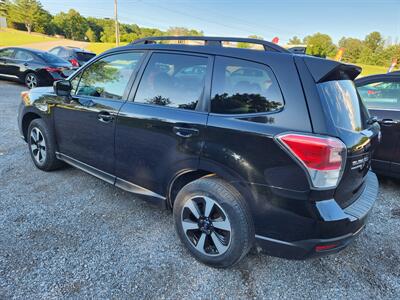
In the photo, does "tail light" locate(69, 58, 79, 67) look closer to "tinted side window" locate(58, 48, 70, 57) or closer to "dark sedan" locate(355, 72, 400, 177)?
"tinted side window" locate(58, 48, 70, 57)

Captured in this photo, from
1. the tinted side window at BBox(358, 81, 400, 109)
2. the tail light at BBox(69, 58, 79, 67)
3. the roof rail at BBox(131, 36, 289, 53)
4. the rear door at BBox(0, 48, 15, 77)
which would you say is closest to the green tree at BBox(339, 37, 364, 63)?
the tail light at BBox(69, 58, 79, 67)

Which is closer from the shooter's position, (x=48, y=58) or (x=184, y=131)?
(x=184, y=131)

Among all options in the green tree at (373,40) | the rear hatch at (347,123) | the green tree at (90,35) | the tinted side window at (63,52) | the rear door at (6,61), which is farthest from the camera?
the green tree at (90,35)

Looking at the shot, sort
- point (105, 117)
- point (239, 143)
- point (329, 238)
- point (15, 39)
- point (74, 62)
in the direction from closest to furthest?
1. point (329, 238)
2. point (239, 143)
3. point (105, 117)
4. point (74, 62)
5. point (15, 39)

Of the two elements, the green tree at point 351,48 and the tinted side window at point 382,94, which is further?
the green tree at point 351,48

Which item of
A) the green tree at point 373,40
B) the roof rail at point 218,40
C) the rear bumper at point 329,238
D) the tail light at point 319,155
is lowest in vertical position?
the rear bumper at point 329,238

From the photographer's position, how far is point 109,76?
306 cm

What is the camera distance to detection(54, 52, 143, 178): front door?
2838mm

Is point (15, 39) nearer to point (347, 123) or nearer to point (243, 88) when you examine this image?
point (243, 88)

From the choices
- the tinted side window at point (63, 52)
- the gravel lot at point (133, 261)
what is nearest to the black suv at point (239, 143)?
the gravel lot at point (133, 261)

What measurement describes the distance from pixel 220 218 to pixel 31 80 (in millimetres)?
10456

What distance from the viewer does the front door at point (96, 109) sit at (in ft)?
9.31

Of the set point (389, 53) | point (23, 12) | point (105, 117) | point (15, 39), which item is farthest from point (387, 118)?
point (23, 12)

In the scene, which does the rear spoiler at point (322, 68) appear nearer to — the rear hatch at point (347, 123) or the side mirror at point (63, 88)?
the rear hatch at point (347, 123)
